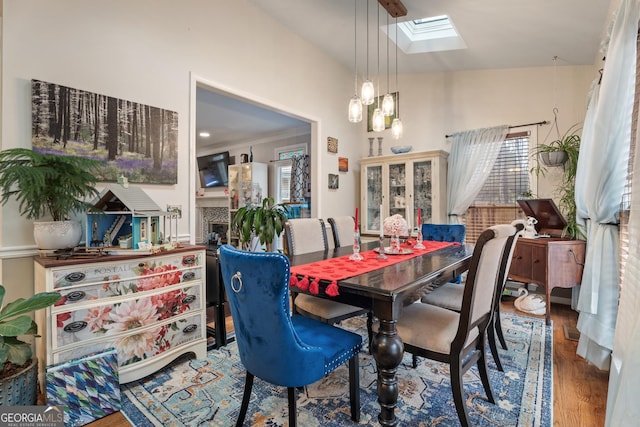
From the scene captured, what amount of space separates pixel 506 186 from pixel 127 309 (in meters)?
3.96

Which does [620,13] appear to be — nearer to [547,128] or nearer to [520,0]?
[520,0]

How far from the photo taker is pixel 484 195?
3.87 metres

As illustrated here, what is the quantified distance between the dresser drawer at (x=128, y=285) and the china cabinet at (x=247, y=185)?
11.3ft

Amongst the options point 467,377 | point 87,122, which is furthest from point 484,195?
point 87,122

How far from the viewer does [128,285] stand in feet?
5.94

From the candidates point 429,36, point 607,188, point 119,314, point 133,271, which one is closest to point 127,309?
point 119,314

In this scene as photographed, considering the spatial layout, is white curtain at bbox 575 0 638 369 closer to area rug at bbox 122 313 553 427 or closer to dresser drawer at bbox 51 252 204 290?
area rug at bbox 122 313 553 427

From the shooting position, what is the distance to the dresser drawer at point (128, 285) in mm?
1618

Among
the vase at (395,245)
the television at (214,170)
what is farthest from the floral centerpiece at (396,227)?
the television at (214,170)

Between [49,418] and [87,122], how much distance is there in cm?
163

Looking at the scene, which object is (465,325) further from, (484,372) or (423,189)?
(423,189)

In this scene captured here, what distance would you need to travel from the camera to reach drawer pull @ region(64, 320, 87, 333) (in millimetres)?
1590

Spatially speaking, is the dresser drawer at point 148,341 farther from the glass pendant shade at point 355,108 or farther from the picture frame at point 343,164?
the picture frame at point 343,164

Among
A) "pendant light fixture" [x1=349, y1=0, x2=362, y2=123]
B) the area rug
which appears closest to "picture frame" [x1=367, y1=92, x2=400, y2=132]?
"pendant light fixture" [x1=349, y1=0, x2=362, y2=123]
